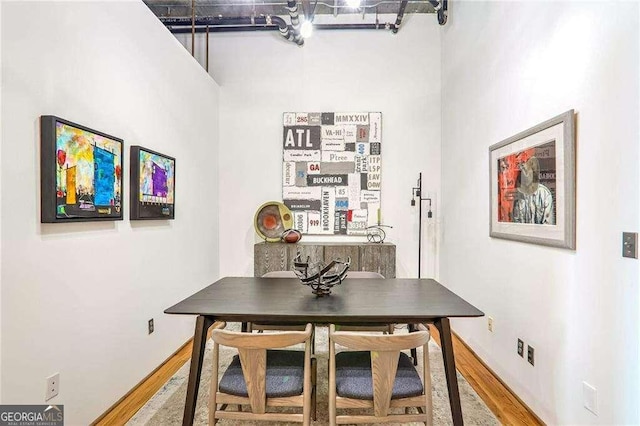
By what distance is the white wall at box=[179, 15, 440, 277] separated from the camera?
164 inches

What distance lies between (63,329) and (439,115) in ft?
13.6

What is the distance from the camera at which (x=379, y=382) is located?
1528 millimetres

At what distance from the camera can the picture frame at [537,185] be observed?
6.00 feet

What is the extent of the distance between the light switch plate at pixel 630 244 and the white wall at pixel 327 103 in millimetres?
2673

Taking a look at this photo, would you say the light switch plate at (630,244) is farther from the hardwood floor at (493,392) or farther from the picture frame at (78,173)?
the picture frame at (78,173)

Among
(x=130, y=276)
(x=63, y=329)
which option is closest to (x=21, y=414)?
(x=63, y=329)

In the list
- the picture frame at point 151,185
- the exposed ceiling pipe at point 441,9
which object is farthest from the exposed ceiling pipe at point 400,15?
the picture frame at point 151,185

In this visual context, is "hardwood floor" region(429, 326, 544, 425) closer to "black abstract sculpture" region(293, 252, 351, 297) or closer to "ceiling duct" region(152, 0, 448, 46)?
"black abstract sculpture" region(293, 252, 351, 297)

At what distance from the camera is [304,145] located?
4.19 meters

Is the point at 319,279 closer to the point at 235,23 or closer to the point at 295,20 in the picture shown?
the point at 295,20

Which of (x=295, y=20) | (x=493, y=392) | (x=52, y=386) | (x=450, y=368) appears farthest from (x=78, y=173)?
(x=493, y=392)

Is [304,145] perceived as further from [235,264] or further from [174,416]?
[174,416]

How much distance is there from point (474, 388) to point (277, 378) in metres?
1.62
